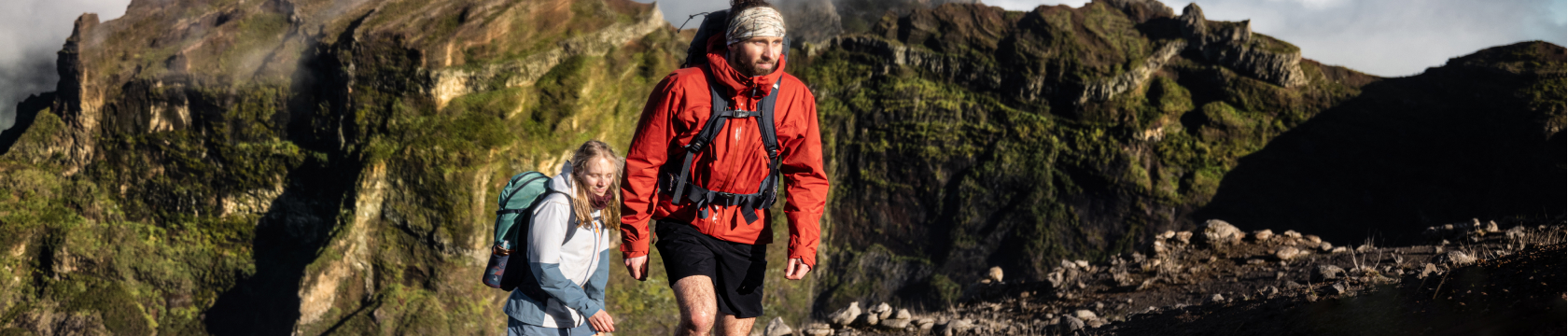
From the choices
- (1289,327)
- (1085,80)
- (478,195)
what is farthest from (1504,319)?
(1085,80)

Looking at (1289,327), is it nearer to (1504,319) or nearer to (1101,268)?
(1504,319)

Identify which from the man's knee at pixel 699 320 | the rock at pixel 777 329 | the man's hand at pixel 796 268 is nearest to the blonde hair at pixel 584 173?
the man's knee at pixel 699 320

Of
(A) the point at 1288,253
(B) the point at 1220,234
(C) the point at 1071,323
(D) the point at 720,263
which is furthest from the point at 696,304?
(B) the point at 1220,234

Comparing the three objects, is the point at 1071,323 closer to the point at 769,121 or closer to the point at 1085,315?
the point at 1085,315

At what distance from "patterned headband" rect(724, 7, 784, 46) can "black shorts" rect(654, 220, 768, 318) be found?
1183 millimetres

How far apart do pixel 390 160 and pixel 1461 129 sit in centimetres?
7374

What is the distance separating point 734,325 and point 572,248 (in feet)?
3.88

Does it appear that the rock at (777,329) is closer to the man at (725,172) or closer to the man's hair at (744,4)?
the man at (725,172)

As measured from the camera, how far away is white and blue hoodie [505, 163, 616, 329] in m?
4.71

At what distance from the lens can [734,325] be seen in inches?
187

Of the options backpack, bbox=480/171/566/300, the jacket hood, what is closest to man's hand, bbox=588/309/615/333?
backpack, bbox=480/171/566/300

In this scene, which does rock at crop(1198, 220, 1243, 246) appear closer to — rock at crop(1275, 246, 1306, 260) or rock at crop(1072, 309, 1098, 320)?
rock at crop(1275, 246, 1306, 260)

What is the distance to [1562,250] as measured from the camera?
5.52m

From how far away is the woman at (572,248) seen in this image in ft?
15.5
